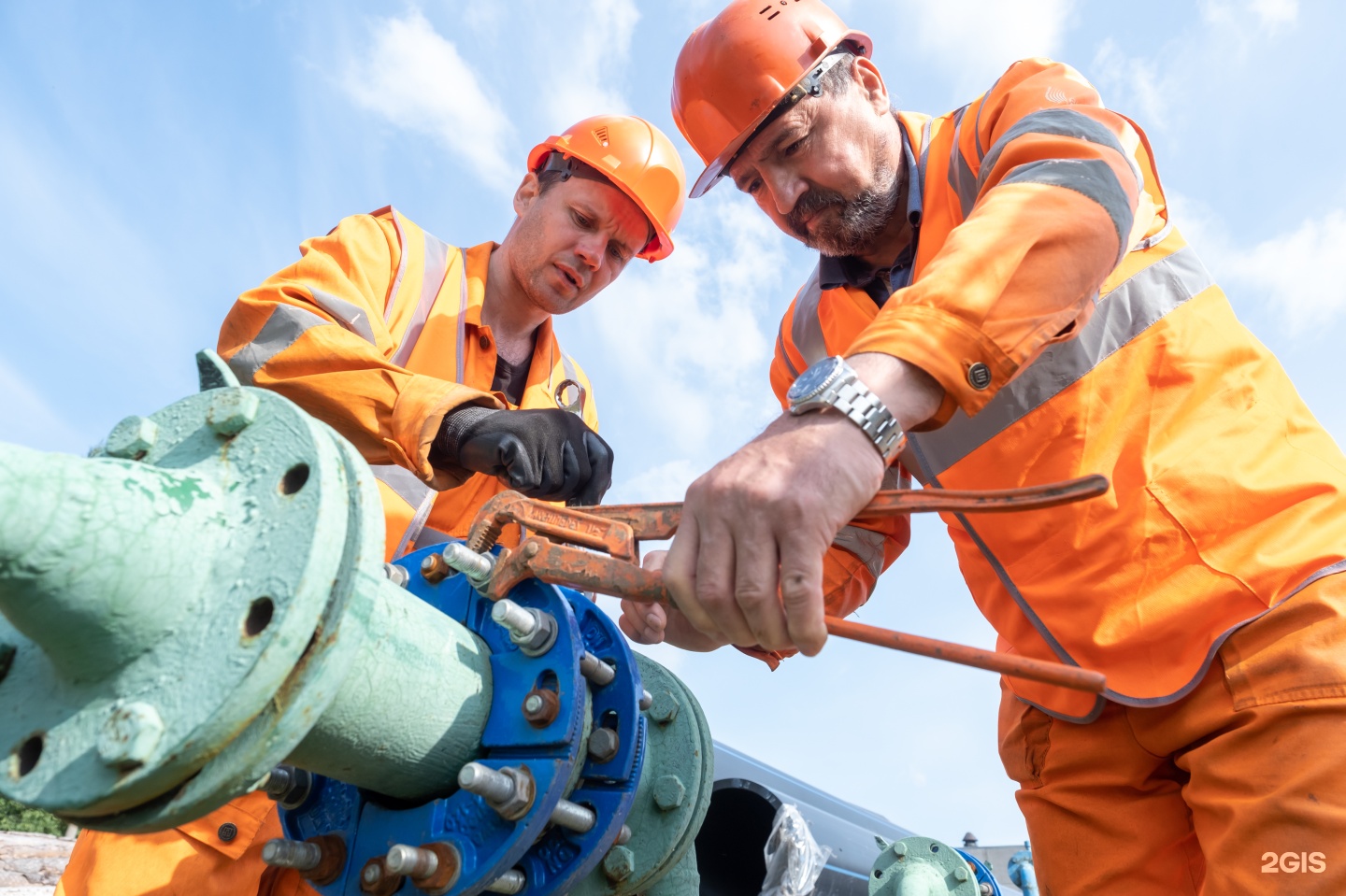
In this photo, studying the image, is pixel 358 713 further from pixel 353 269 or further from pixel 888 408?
pixel 353 269

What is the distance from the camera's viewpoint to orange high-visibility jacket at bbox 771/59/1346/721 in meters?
1.38

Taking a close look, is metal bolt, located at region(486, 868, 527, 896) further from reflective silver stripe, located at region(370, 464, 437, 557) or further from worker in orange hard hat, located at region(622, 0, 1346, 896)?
reflective silver stripe, located at region(370, 464, 437, 557)

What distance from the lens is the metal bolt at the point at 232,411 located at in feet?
3.34

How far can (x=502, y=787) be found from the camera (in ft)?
3.89

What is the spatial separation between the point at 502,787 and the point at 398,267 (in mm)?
1818

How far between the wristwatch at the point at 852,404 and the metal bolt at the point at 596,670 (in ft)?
1.52

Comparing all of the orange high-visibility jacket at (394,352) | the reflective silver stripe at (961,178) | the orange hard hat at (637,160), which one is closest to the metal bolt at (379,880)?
the orange high-visibility jacket at (394,352)

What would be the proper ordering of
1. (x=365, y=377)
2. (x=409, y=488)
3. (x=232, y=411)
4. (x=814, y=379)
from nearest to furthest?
1. (x=232, y=411)
2. (x=814, y=379)
3. (x=365, y=377)
4. (x=409, y=488)

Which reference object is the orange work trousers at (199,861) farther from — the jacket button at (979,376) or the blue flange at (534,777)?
the jacket button at (979,376)

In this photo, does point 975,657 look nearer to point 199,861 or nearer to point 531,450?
point 531,450

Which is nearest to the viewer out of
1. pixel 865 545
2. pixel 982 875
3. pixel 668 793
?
pixel 668 793

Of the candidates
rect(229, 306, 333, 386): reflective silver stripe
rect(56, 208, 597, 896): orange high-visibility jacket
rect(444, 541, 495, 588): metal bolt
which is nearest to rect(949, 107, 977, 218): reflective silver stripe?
rect(56, 208, 597, 896): orange high-visibility jacket

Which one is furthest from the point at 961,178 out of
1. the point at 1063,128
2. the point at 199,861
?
the point at 199,861

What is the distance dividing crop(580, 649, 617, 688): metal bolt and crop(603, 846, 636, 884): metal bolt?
0.27m
